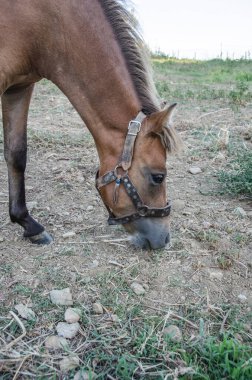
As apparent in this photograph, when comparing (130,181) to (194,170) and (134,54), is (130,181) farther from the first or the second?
(194,170)

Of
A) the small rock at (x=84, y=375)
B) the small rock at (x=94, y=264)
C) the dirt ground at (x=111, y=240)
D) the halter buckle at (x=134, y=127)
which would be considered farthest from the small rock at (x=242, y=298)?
the halter buckle at (x=134, y=127)

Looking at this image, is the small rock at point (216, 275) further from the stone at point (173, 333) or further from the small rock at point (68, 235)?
the small rock at point (68, 235)

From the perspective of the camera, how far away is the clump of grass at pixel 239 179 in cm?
333

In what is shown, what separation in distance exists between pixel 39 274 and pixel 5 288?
0.66ft

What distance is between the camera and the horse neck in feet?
7.33

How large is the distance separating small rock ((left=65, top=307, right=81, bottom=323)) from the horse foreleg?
0.73 m

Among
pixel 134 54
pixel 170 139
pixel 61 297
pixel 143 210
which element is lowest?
pixel 61 297

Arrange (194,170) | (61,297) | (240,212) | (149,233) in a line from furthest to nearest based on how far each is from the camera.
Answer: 1. (194,170)
2. (240,212)
3. (149,233)
4. (61,297)

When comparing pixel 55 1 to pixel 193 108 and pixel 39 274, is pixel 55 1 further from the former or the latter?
pixel 193 108

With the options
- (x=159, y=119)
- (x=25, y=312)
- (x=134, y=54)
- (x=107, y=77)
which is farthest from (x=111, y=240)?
(x=134, y=54)

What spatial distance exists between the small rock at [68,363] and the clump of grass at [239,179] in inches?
80.8

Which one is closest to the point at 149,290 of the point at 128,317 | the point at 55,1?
the point at 128,317

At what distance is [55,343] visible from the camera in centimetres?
184

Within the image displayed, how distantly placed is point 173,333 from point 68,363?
1.66 feet
